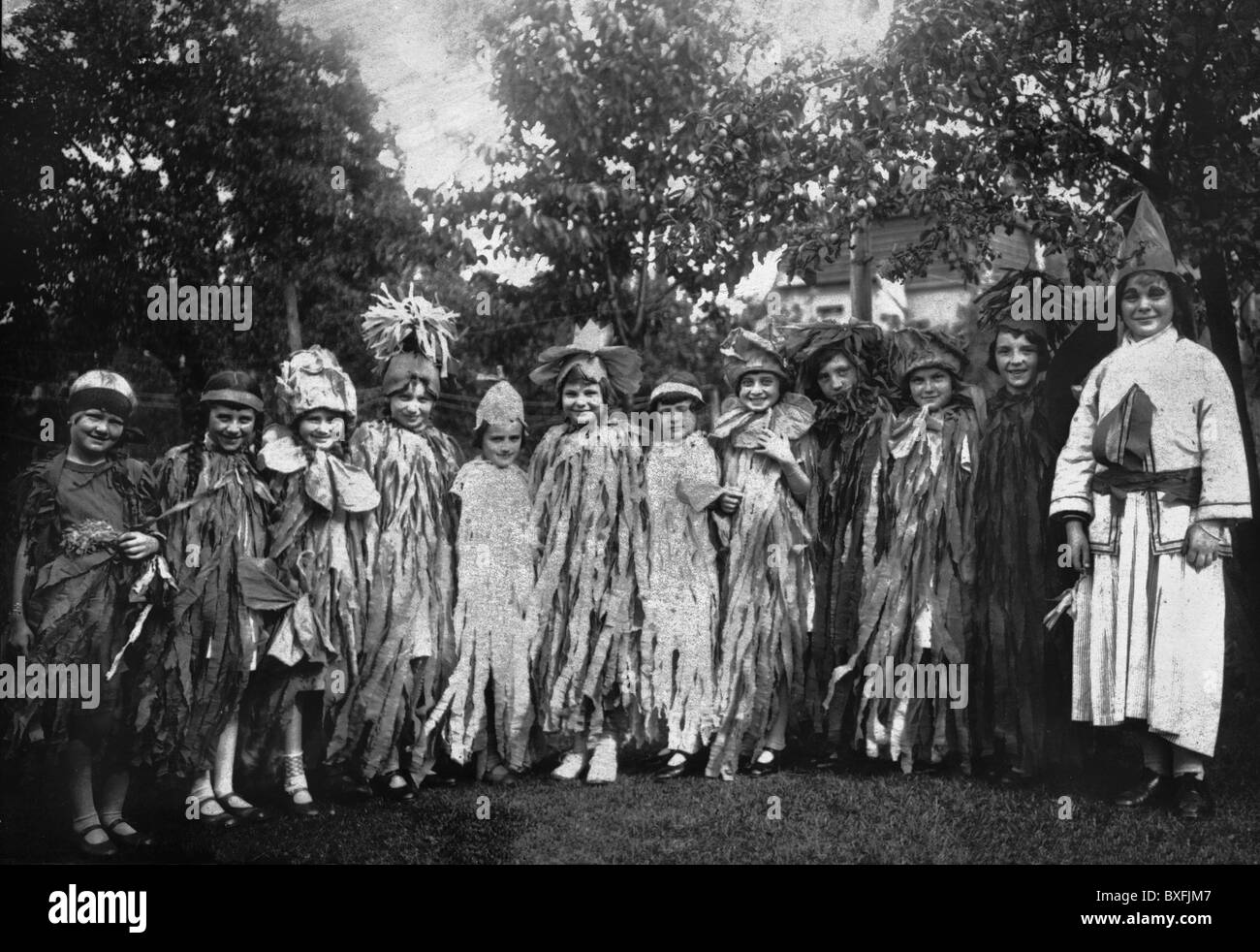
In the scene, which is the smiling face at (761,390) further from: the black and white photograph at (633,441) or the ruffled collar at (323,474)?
the ruffled collar at (323,474)

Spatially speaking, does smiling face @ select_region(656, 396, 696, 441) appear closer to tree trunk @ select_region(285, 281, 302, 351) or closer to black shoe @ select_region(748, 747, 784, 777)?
black shoe @ select_region(748, 747, 784, 777)

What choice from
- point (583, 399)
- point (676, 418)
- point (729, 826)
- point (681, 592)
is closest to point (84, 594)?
point (583, 399)

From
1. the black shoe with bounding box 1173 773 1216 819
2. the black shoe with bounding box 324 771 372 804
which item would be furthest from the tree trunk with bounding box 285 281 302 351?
the black shoe with bounding box 1173 773 1216 819

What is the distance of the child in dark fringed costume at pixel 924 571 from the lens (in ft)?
16.1

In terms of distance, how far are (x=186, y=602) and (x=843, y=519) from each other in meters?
Result: 2.47

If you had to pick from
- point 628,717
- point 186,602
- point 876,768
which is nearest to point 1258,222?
point 876,768

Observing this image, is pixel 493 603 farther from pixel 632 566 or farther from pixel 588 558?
pixel 632 566

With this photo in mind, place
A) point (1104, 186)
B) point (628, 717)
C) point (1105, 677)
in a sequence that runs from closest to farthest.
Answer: point (1105, 677), point (628, 717), point (1104, 186)

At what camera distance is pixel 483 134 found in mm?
5527

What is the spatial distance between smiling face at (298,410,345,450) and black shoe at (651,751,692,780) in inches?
68.6

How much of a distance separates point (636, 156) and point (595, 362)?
96cm

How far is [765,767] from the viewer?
496 centimetres
